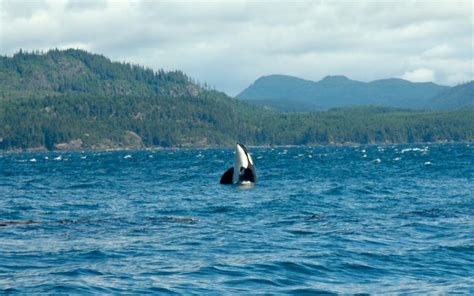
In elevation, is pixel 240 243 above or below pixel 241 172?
below

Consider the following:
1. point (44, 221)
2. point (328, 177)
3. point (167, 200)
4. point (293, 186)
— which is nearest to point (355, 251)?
point (44, 221)

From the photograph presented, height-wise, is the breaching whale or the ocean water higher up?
the breaching whale

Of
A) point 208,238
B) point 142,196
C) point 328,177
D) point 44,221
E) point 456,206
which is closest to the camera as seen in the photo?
point 208,238

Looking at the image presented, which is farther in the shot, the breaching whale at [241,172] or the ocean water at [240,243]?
the breaching whale at [241,172]

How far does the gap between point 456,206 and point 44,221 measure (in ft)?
63.2

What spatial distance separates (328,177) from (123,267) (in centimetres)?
4767

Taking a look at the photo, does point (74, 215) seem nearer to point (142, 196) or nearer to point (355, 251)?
point (142, 196)

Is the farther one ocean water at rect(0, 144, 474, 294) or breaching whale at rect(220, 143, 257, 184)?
breaching whale at rect(220, 143, 257, 184)

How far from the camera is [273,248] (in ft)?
87.1

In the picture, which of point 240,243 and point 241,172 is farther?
point 241,172

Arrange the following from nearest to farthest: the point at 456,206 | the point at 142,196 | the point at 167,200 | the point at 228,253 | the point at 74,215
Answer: the point at 228,253
the point at 74,215
the point at 456,206
the point at 167,200
the point at 142,196

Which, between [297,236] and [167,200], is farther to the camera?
[167,200]

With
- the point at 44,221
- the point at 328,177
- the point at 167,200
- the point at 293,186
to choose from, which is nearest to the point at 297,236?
the point at 44,221

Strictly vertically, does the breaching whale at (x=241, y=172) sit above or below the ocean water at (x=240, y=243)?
above
